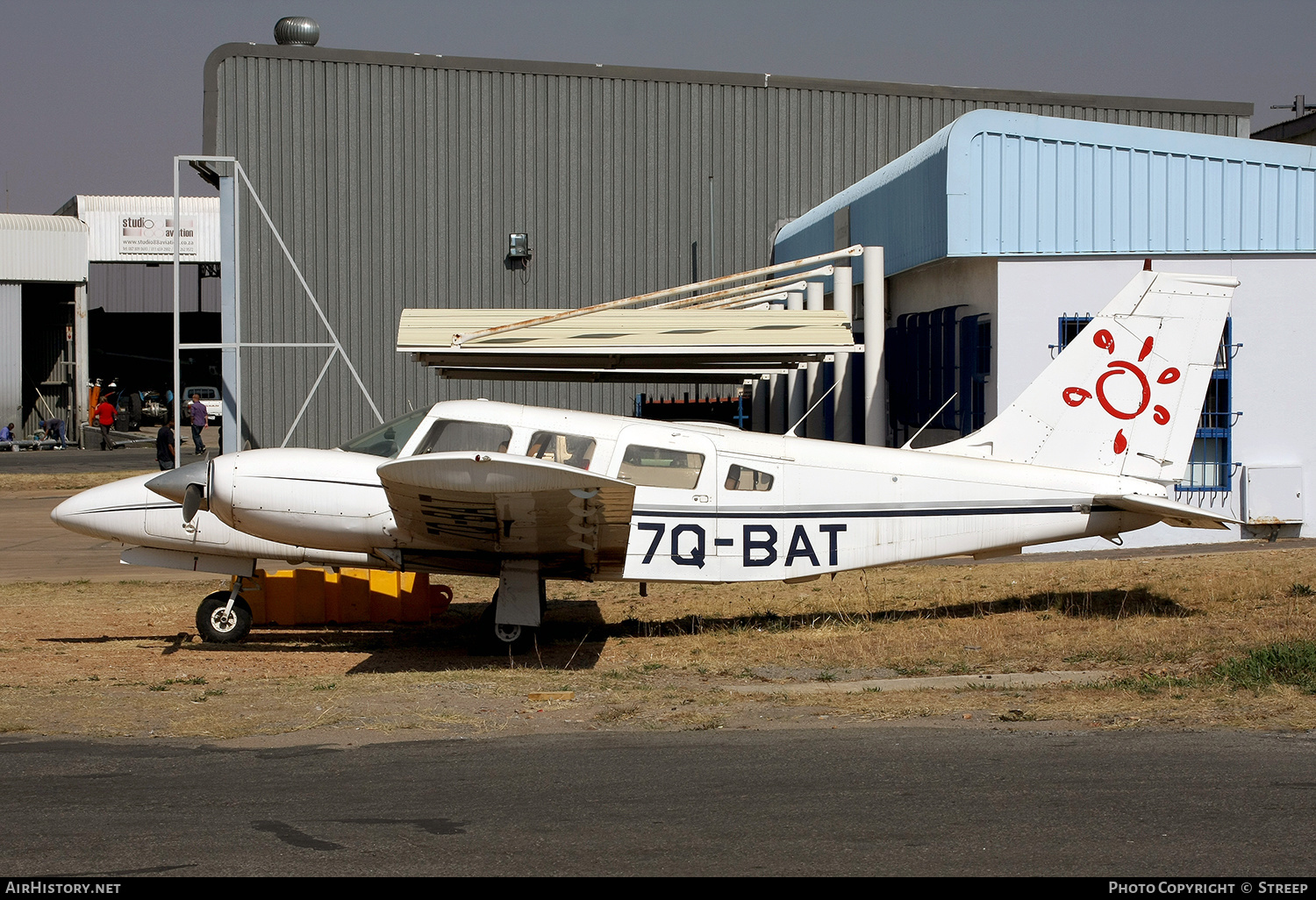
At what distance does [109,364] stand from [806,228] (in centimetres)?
5165

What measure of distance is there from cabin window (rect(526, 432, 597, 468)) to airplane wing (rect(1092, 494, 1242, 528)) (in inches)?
182

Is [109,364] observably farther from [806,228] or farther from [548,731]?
[548,731]

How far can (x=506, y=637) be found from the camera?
10188 mm

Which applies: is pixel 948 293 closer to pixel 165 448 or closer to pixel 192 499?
pixel 192 499

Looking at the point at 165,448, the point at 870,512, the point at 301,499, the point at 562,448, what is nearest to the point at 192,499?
the point at 301,499

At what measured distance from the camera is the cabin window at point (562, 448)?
9883mm

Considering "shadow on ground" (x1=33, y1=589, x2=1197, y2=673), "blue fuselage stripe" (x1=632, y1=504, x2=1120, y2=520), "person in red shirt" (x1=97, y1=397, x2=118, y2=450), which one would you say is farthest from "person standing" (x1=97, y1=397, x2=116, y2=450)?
"blue fuselage stripe" (x1=632, y1=504, x2=1120, y2=520)

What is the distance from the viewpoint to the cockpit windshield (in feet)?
33.4

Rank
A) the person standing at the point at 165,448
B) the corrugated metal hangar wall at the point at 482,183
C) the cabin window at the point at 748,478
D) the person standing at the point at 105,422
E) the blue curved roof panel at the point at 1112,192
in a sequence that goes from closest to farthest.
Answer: the cabin window at the point at 748,478 → the blue curved roof panel at the point at 1112,192 → the corrugated metal hangar wall at the point at 482,183 → the person standing at the point at 165,448 → the person standing at the point at 105,422

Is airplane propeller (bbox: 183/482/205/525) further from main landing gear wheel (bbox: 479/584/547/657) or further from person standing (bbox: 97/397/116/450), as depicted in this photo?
person standing (bbox: 97/397/116/450)

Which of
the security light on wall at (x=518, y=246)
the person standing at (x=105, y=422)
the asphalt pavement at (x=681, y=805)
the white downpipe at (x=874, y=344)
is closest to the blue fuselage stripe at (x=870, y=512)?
the asphalt pavement at (x=681, y=805)

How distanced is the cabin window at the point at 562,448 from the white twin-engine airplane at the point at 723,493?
15mm

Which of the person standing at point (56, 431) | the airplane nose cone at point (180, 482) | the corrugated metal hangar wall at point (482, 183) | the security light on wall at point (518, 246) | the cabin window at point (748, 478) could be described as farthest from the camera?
the person standing at point (56, 431)

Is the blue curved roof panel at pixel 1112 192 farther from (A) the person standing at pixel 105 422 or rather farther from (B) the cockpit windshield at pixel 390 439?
(A) the person standing at pixel 105 422
